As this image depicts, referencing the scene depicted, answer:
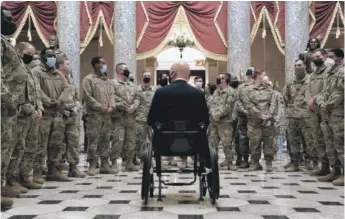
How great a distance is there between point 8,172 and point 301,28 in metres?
8.97

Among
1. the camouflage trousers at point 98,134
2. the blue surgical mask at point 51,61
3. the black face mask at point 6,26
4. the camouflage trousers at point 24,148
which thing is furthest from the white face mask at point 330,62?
the black face mask at point 6,26

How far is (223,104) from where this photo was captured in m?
6.86

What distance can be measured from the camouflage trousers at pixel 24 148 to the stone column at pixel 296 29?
7.94 meters

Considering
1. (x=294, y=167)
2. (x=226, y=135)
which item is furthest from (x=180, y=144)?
(x=294, y=167)

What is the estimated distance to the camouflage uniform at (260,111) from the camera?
6.50 meters

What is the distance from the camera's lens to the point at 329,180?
5.47 m

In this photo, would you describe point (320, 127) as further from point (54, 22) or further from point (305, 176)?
point (54, 22)

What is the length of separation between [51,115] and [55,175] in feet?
2.61

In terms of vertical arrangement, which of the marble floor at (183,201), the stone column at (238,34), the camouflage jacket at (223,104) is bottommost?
the marble floor at (183,201)

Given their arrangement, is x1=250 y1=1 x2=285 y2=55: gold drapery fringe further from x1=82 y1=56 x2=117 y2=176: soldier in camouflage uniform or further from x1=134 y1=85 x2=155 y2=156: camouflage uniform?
x1=82 y1=56 x2=117 y2=176: soldier in camouflage uniform

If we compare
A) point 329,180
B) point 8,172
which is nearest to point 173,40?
point 329,180

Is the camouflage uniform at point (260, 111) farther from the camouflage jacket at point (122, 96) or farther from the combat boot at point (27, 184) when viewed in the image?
the combat boot at point (27, 184)

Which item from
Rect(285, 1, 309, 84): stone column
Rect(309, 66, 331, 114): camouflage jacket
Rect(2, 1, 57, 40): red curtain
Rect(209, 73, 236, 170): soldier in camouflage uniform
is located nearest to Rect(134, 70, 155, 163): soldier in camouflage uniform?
Rect(209, 73, 236, 170): soldier in camouflage uniform

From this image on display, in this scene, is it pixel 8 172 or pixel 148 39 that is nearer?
pixel 8 172
